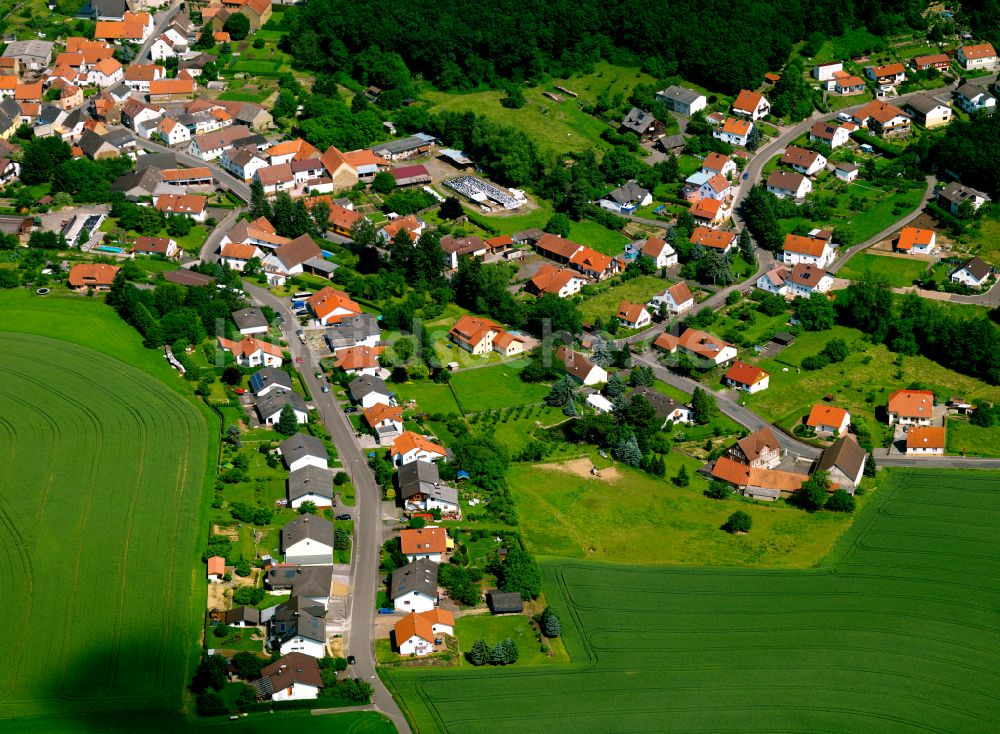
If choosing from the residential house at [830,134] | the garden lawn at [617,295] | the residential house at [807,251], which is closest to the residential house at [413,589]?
the garden lawn at [617,295]

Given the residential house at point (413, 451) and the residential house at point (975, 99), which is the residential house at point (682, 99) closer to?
the residential house at point (975, 99)

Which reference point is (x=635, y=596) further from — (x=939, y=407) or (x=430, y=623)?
(x=939, y=407)

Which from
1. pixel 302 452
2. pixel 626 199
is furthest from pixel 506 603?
pixel 626 199

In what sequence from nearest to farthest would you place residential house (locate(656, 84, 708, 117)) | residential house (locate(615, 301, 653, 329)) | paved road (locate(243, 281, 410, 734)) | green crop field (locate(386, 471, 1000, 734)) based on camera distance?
green crop field (locate(386, 471, 1000, 734))
paved road (locate(243, 281, 410, 734))
residential house (locate(615, 301, 653, 329))
residential house (locate(656, 84, 708, 117))

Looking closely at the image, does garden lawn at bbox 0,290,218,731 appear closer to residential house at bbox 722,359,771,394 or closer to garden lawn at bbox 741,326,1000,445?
residential house at bbox 722,359,771,394

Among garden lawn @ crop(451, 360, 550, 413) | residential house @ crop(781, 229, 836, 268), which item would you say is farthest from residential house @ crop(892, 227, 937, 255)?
garden lawn @ crop(451, 360, 550, 413)

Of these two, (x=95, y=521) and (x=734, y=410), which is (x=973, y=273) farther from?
(x=95, y=521)
